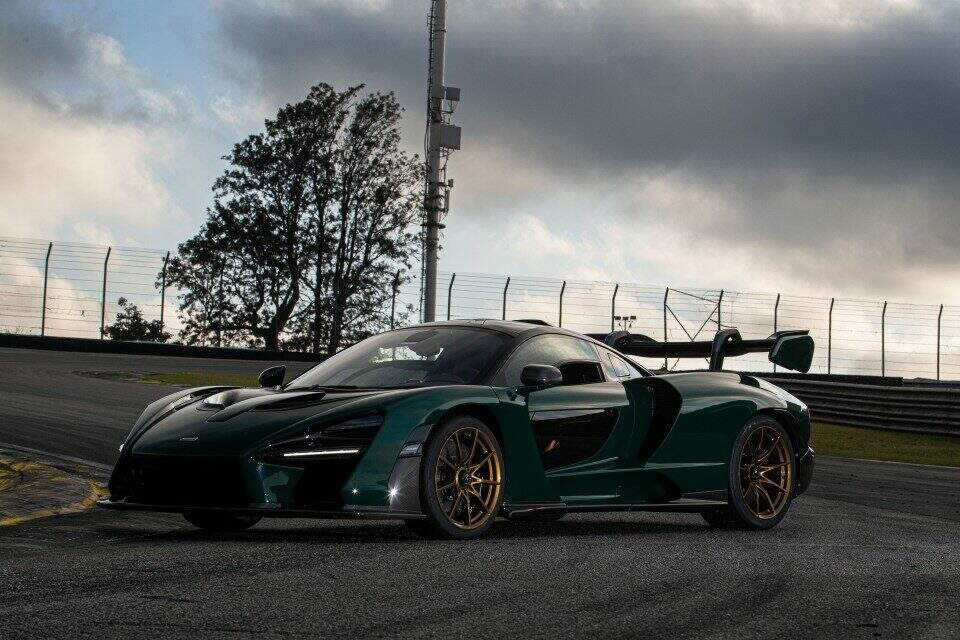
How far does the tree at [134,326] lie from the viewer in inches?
1228

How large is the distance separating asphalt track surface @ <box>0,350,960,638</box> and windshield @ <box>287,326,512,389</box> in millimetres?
844

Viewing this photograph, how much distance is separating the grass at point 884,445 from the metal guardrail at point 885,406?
0.16 m

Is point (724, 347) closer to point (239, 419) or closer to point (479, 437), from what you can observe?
point (479, 437)

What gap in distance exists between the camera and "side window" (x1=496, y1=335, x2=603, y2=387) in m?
7.23

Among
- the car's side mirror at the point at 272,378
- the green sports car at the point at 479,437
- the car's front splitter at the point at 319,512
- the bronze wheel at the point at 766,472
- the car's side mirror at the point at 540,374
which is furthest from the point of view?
the bronze wheel at the point at 766,472

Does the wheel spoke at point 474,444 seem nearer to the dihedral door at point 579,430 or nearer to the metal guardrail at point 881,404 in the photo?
the dihedral door at point 579,430

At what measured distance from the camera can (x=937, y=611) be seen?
5.00m

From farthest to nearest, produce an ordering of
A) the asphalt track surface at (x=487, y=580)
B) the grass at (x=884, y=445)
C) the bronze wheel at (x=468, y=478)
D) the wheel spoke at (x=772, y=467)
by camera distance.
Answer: the grass at (x=884, y=445), the wheel spoke at (x=772, y=467), the bronze wheel at (x=468, y=478), the asphalt track surface at (x=487, y=580)

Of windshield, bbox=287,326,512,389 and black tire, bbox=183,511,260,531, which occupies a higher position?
windshield, bbox=287,326,512,389

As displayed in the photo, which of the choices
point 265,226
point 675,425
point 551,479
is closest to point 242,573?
point 551,479

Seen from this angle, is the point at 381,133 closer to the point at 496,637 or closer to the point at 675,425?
the point at 675,425

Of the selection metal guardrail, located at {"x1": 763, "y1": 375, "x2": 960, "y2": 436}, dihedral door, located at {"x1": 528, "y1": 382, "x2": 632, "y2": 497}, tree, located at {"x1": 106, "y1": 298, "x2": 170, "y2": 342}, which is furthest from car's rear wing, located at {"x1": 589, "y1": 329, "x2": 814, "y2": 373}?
tree, located at {"x1": 106, "y1": 298, "x2": 170, "y2": 342}

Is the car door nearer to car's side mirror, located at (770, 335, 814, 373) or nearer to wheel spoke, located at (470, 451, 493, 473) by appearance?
wheel spoke, located at (470, 451, 493, 473)

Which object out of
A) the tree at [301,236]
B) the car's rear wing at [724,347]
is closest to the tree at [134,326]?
the tree at [301,236]
